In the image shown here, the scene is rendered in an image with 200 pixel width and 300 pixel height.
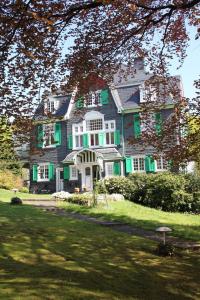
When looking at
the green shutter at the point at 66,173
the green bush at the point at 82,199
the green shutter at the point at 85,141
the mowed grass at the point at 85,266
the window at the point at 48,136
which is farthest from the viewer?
the green shutter at the point at 66,173

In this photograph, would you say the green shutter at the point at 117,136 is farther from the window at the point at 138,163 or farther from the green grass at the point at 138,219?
the green grass at the point at 138,219

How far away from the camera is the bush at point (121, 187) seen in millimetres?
26297

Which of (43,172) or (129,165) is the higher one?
(129,165)

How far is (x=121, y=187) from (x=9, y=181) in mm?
11674

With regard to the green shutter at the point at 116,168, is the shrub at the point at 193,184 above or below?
below

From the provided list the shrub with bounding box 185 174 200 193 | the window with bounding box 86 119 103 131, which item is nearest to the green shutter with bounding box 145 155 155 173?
the window with bounding box 86 119 103 131

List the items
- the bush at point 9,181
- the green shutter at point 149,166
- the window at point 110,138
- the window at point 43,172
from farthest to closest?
the window at point 43,172 < the window at point 110,138 < the bush at point 9,181 < the green shutter at point 149,166

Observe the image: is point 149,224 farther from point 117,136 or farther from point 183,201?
point 117,136

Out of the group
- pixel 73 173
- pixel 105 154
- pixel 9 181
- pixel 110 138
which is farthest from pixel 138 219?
pixel 9 181

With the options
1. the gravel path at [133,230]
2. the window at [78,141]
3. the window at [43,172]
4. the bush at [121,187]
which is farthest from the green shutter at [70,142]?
the gravel path at [133,230]

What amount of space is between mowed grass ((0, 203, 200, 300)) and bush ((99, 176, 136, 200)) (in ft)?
39.1

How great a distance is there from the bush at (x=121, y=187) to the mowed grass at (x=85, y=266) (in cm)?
1193

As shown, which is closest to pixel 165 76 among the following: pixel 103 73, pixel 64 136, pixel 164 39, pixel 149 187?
pixel 164 39

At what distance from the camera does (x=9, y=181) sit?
3428 cm
